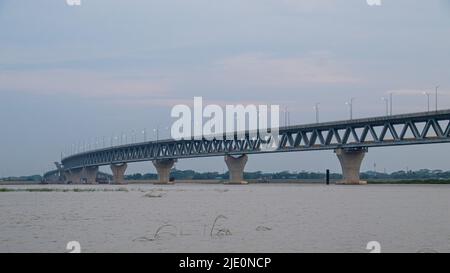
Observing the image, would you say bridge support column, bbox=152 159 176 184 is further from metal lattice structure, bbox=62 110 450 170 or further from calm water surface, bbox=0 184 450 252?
calm water surface, bbox=0 184 450 252

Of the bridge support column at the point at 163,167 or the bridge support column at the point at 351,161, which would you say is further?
the bridge support column at the point at 163,167

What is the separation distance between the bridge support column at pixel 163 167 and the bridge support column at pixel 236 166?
1884 centimetres

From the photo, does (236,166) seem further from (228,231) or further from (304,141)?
(228,231)

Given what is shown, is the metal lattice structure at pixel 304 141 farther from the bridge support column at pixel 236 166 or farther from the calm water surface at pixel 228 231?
the calm water surface at pixel 228 231

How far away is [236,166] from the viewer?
6467 inches

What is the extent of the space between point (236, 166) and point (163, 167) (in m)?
23.8

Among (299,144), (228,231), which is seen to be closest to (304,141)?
(299,144)

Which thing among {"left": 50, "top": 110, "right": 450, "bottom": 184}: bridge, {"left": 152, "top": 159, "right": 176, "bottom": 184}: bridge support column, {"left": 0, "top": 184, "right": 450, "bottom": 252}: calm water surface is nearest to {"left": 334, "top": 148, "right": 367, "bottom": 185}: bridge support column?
{"left": 50, "top": 110, "right": 450, "bottom": 184}: bridge

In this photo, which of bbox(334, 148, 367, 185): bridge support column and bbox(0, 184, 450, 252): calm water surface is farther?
bbox(334, 148, 367, 185): bridge support column

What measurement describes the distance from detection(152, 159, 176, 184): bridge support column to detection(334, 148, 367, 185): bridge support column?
5054 centimetres

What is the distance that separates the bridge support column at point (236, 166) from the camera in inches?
6442

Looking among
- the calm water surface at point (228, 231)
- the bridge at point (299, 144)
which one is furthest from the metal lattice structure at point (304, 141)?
the calm water surface at point (228, 231)

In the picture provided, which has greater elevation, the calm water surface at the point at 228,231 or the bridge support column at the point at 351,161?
the bridge support column at the point at 351,161

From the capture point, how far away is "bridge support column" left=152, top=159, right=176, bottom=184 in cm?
18048
